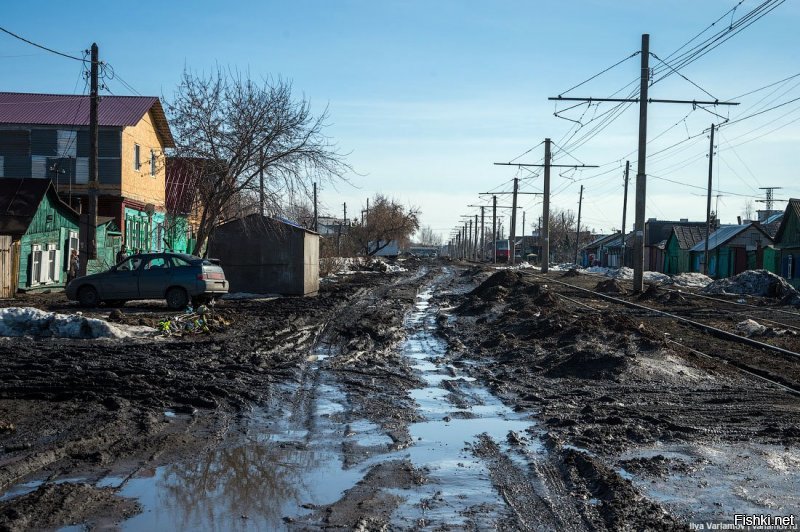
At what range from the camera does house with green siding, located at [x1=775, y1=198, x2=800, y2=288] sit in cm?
4384

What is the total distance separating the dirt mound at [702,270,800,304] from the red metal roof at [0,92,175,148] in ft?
83.0

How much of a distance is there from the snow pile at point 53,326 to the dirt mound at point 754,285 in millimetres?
27862

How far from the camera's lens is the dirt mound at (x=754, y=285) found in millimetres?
34594

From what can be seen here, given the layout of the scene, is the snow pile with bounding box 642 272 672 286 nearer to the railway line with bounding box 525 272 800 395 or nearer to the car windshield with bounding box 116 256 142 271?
the railway line with bounding box 525 272 800 395

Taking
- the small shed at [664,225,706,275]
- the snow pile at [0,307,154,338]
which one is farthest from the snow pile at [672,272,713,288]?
the snow pile at [0,307,154,338]

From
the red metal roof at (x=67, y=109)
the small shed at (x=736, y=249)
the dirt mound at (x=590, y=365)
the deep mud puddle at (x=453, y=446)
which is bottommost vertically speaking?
the deep mud puddle at (x=453, y=446)

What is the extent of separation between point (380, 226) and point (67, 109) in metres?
55.9

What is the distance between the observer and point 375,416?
29.8 ft

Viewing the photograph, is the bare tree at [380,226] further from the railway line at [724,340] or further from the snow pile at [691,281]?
the railway line at [724,340]

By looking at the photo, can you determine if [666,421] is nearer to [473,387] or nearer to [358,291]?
[473,387]

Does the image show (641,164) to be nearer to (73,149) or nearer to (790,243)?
(790,243)

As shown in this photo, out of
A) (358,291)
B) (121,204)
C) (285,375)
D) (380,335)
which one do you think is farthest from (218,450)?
(121,204)

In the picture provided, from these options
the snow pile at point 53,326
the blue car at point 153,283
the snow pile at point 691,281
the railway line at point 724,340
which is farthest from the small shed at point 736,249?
the snow pile at point 53,326

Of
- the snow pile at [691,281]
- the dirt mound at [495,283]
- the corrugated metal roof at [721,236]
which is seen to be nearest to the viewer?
the dirt mound at [495,283]
